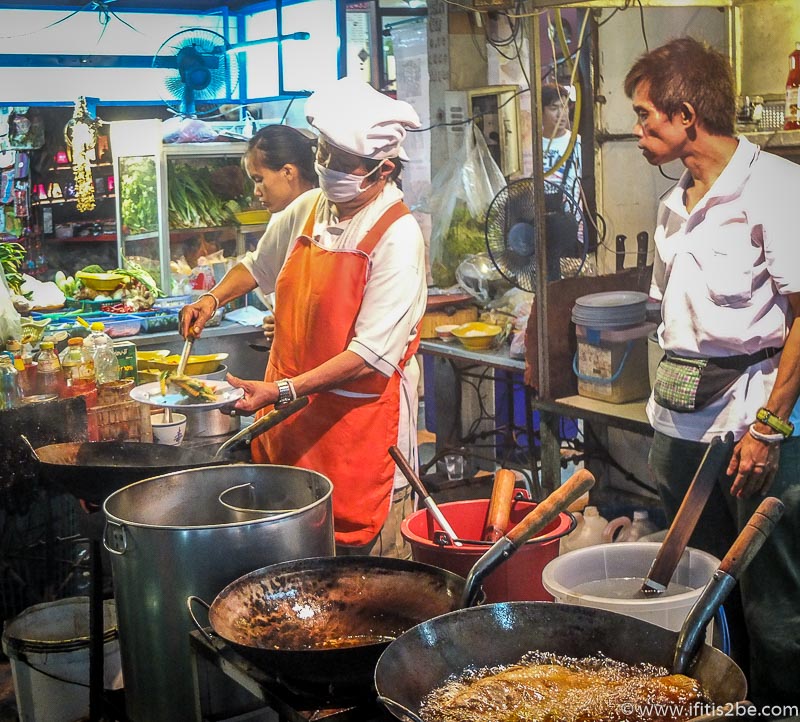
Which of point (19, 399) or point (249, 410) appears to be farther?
point (19, 399)

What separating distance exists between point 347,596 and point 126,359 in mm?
2307

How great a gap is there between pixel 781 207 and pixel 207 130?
282cm

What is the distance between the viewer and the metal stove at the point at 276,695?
1807 millimetres

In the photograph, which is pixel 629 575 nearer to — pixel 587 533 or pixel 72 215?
pixel 587 533

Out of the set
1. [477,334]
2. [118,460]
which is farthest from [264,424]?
[477,334]

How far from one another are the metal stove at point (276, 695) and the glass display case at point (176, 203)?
3.03m

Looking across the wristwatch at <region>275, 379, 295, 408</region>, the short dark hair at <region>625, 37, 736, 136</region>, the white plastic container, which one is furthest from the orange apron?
the short dark hair at <region>625, 37, 736, 136</region>

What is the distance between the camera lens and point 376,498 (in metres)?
3.74

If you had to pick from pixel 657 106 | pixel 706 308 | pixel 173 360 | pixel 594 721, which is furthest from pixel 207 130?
pixel 594 721

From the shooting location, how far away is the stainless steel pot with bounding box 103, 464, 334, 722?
2.31 meters

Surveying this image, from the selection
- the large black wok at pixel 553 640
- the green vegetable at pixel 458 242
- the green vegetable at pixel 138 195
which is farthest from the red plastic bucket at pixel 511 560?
Result: the green vegetable at pixel 458 242

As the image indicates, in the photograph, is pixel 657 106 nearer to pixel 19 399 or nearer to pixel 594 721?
pixel 594 721

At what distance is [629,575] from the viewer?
8.44ft

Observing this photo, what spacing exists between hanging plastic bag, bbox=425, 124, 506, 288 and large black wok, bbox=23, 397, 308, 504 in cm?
223
